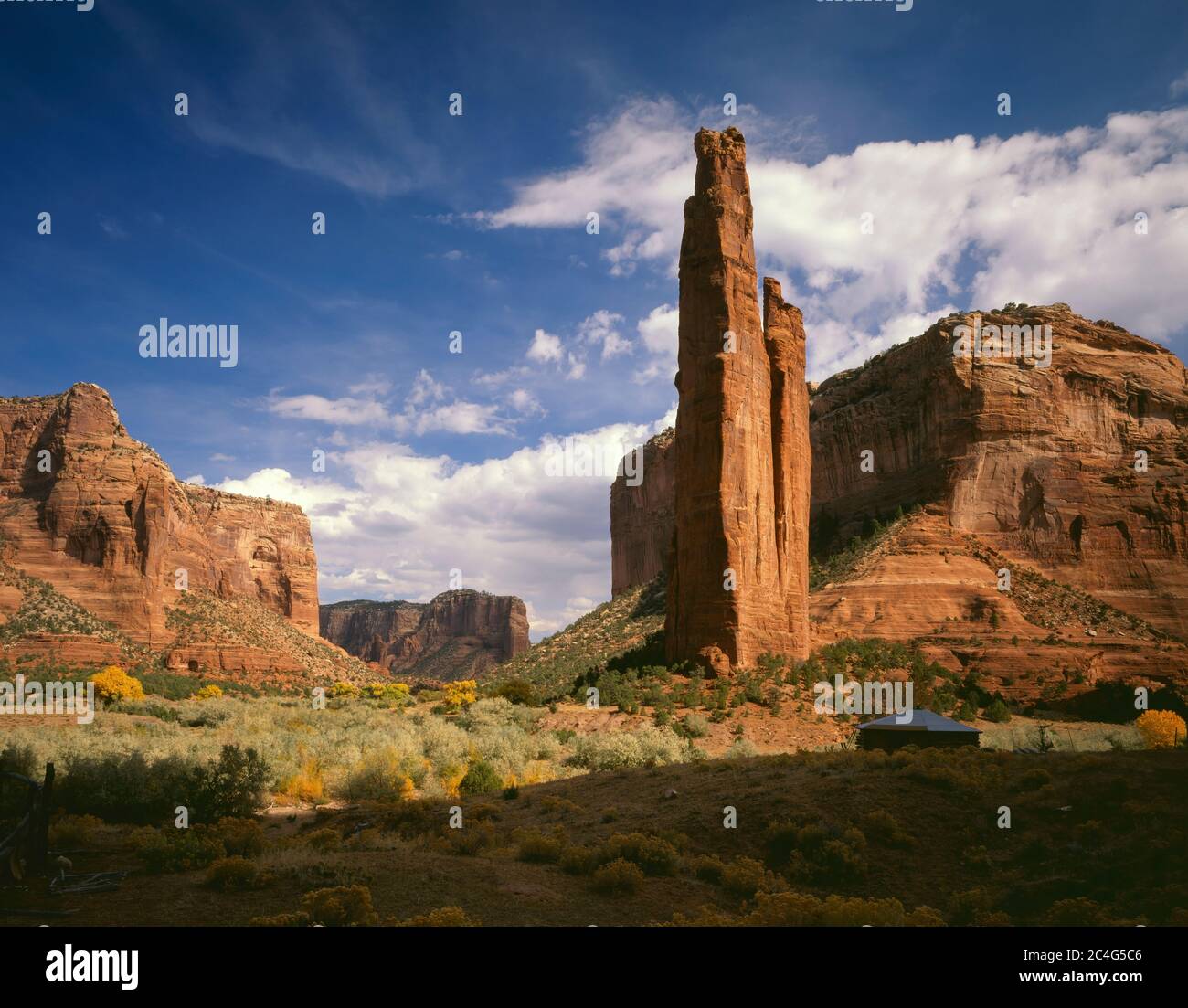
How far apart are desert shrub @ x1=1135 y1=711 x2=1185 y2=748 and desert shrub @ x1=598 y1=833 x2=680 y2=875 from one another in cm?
1840

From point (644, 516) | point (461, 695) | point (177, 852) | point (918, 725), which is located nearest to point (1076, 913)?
point (918, 725)

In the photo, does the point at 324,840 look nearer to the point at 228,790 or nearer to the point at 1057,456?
the point at 228,790

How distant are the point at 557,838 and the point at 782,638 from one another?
25152 mm

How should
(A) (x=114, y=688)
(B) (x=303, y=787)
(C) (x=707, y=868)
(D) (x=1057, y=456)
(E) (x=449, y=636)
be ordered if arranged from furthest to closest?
(E) (x=449, y=636) → (D) (x=1057, y=456) → (A) (x=114, y=688) → (B) (x=303, y=787) → (C) (x=707, y=868)

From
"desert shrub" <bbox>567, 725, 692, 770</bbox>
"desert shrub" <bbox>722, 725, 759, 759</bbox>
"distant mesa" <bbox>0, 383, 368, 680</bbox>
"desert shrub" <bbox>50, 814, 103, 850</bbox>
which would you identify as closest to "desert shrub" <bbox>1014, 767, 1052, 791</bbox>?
"desert shrub" <bbox>722, 725, 759, 759</bbox>

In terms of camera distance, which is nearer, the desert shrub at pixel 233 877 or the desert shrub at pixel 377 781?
the desert shrub at pixel 233 877

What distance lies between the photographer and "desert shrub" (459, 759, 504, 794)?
23523 millimetres

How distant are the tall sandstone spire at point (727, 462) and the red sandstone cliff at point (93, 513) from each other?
57455 millimetres

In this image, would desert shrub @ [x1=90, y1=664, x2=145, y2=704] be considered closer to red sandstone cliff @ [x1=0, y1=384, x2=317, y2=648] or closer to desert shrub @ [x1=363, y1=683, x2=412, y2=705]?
desert shrub @ [x1=363, y1=683, x2=412, y2=705]

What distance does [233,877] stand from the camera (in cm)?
1149

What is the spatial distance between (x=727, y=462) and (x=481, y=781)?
60.5 ft

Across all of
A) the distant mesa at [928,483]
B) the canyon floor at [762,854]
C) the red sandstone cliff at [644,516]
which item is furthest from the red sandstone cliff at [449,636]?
the canyon floor at [762,854]

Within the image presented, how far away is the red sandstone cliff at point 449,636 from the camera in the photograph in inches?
6742

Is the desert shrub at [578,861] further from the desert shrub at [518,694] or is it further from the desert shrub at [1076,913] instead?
the desert shrub at [518,694]
